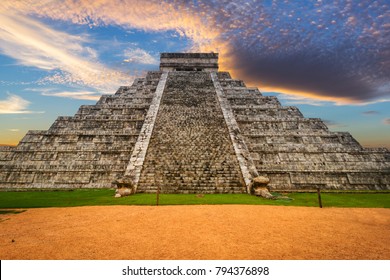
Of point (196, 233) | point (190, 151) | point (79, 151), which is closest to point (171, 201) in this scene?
point (196, 233)

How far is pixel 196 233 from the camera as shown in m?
4.95

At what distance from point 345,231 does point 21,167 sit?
48.4 feet

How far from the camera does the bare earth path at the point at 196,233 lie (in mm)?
3967

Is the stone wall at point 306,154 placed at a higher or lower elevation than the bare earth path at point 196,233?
higher

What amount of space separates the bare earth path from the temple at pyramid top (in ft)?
73.5

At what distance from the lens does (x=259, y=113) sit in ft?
55.7

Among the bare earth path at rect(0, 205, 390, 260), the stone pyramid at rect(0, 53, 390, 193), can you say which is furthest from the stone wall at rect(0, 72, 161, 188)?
the bare earth path at rect(0, 205, 390, 260)

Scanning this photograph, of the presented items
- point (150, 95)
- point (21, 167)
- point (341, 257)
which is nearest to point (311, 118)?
point (150, 95)

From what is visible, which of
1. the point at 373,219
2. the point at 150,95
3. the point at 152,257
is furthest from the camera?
the point at 150,95

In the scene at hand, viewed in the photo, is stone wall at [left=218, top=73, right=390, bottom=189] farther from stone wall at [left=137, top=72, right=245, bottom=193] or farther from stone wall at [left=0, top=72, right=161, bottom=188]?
stone wall at [left=0, top=72, right=161, bottom=188]

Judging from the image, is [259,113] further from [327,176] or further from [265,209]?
[265,209]

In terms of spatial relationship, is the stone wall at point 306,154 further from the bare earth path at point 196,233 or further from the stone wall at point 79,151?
the stone wall at point 79,151

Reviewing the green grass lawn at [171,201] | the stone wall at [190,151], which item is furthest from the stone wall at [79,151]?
the green grass lawn at [171,201]

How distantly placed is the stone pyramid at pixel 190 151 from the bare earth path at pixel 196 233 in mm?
3931
